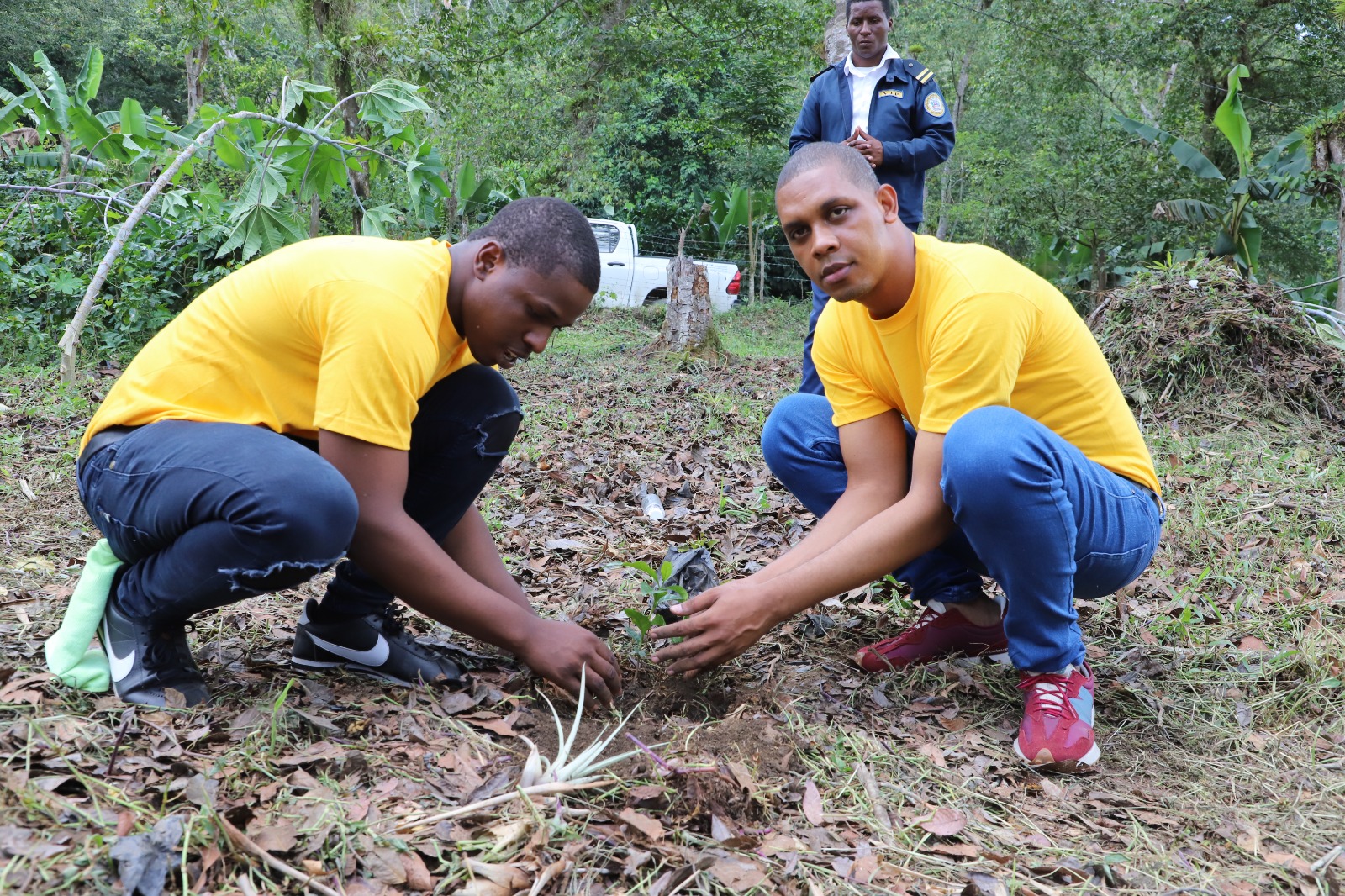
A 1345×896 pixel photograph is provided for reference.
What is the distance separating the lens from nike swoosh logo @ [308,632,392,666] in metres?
2.36

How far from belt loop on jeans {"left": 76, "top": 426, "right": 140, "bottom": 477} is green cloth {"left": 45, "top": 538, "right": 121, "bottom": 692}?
256 mm

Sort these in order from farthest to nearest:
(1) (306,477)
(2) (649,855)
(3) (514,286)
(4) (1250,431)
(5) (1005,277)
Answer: (4) (1250,431)
(5) (1005,277)
(3) (514,286)
(1) (306,477)
(2) (649,855)

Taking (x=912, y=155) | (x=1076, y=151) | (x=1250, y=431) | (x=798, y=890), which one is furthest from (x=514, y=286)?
(x=1076, y=151)

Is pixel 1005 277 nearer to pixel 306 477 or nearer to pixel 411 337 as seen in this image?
pixel 411 337

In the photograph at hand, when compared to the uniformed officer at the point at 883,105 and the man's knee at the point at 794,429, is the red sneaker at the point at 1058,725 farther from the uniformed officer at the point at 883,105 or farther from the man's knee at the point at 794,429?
the uniformed officer at the point at 883,105

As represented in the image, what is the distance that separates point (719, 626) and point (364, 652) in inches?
36.1

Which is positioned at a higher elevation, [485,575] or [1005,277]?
[1005,277]

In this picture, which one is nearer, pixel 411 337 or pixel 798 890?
pixel 798 890

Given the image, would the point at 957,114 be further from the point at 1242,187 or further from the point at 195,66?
the point at 195,66

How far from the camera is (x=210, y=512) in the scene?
1.94m

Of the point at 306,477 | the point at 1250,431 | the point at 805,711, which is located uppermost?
the point at 306,477

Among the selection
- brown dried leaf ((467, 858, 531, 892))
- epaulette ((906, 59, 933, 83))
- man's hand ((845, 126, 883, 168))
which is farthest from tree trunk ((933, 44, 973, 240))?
brown dried leaf ((467, 858, 531, 892))

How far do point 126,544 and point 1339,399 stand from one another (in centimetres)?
622

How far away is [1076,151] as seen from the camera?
16.0 metres
